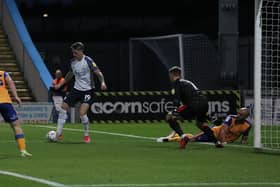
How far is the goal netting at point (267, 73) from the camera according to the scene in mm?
17016

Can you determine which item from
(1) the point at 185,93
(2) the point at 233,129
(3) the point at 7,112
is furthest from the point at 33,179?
(2) the point at 233,129

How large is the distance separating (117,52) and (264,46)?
90.8 ft

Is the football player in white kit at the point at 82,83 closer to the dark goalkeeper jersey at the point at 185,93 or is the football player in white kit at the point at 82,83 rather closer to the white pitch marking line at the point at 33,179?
the dark goalkeeper jersey at the point at 185,93

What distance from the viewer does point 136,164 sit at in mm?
13992

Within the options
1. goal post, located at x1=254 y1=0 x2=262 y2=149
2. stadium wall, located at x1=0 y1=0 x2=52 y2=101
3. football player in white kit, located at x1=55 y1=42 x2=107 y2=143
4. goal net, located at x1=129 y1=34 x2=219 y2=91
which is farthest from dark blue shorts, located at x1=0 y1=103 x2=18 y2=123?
goal net, located at x1=129 y1=34 x2=219 y2=91

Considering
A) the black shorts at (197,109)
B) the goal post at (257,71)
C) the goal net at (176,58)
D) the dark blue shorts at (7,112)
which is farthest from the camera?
the goal net at (176,58)

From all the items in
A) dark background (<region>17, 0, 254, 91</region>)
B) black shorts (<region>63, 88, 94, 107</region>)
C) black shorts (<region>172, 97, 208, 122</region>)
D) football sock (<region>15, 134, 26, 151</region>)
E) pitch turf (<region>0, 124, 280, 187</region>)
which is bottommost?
pitch turf (<region>0, 124, 280, 187</region>)

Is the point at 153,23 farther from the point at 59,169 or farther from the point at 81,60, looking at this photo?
the point at 59,169

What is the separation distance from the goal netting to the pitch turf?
990 millimetres

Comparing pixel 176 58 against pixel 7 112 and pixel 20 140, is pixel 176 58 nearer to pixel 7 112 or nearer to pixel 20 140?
pixel 20 140

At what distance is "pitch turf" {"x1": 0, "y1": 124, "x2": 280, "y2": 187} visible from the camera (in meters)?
11.7

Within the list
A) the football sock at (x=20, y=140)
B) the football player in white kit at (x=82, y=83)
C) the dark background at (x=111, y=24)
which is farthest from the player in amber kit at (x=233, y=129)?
the dark background at (x=111, y=24)

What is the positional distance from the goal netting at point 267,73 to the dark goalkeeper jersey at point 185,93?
123 centimetres

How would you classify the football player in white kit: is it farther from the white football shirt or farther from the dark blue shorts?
the dark blue shorts
